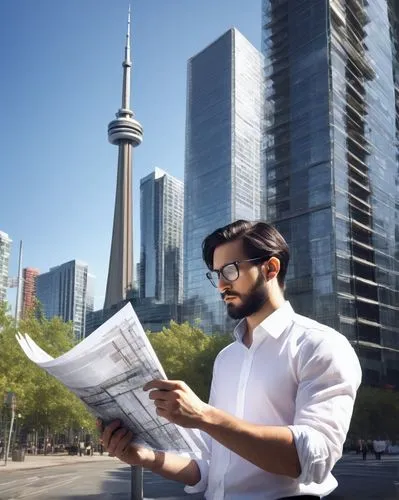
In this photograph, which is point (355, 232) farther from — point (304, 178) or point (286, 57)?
point (286, 57)

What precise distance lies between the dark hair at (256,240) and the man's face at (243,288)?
0.09ft

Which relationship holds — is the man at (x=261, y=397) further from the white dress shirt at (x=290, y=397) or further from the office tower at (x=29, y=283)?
the office tower at (x=29, y=283)

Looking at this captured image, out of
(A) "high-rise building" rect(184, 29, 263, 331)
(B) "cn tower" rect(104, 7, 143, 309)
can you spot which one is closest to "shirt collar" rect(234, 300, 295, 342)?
(A) "high-rise building" rect(184, 29, 263, 331)

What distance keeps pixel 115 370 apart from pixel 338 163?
4072 cm

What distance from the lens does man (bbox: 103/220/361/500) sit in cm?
135

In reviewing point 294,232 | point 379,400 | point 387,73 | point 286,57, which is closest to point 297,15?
point 286,57

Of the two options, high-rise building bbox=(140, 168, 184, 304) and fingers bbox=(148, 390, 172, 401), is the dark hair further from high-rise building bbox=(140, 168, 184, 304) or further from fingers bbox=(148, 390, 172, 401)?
high-rise building bbox=(140, 168, 184, 304)

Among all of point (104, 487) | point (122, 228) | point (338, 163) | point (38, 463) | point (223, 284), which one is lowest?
point (38, 463)

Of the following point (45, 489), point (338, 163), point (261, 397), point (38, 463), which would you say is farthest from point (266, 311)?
point (338, 163)

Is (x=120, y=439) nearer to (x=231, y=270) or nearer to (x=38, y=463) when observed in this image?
(x=231, y=270)

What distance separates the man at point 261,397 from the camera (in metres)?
1.35

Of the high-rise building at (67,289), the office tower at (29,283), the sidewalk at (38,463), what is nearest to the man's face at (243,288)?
the sidewalk at (38,463)

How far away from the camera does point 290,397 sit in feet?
5.13

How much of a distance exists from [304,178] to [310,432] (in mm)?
42156
